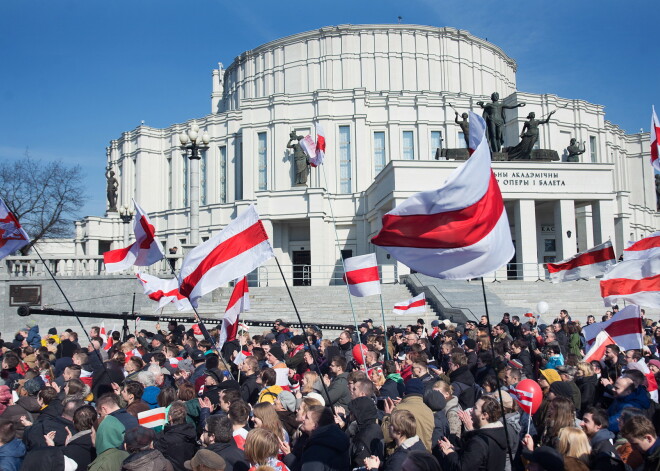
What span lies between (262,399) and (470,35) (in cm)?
4629

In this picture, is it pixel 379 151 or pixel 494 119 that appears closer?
pixel 494 119

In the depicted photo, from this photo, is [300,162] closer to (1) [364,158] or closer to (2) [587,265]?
(1) [364,158]

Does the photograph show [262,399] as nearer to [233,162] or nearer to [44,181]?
[233,162]

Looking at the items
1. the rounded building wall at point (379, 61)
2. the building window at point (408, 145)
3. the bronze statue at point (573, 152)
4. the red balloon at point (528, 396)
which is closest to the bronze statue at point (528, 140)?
the bronze statue at point (573, 152)

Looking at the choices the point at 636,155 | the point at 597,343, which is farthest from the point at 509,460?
the point at 636,155

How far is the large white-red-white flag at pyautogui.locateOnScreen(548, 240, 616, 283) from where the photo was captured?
1114cm

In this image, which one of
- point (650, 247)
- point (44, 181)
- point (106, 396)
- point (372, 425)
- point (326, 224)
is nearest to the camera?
point (372, 425)

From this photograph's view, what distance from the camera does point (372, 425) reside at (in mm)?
5477

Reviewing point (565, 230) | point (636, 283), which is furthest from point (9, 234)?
point (565, 230)

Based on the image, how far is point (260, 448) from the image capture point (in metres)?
4.59

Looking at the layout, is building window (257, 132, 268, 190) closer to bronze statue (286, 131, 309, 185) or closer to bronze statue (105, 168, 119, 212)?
bronze statue (286, 131, 309, 185)

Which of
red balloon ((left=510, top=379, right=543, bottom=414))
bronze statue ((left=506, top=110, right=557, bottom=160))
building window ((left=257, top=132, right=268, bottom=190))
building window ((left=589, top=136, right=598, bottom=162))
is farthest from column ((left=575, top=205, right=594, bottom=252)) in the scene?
red balloon ((left=510, top=379, right=543, bottom=414))

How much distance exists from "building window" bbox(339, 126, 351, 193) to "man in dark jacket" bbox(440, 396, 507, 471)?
3501 centimetres

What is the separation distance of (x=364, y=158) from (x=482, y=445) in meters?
35.7
